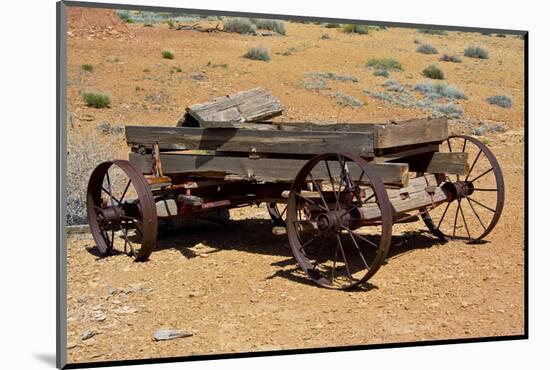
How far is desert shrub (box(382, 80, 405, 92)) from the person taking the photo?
58.3 ft

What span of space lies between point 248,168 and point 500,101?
10.7 metres

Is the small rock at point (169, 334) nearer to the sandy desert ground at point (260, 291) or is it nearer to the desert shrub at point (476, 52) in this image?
the sandy desert ground at point (260, 291)

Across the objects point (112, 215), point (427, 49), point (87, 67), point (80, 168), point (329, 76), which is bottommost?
point (112, 215)

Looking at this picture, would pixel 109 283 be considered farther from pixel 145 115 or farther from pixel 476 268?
pixel 145 115

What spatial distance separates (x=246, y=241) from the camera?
320 inches

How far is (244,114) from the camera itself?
25.7ft

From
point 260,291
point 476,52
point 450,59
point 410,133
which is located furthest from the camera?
point 450,59

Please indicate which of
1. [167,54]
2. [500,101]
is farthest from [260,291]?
[500,101]

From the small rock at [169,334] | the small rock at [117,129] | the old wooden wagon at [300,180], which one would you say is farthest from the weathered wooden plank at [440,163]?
the small rock at [117,129]

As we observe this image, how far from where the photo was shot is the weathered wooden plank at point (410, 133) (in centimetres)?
639

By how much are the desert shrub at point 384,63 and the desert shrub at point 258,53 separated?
2899 millimetres

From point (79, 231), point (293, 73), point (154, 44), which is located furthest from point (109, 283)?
point (293, 73)

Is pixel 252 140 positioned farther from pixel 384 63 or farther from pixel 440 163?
pixel 384 63

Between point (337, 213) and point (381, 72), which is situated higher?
point (381, 72)
